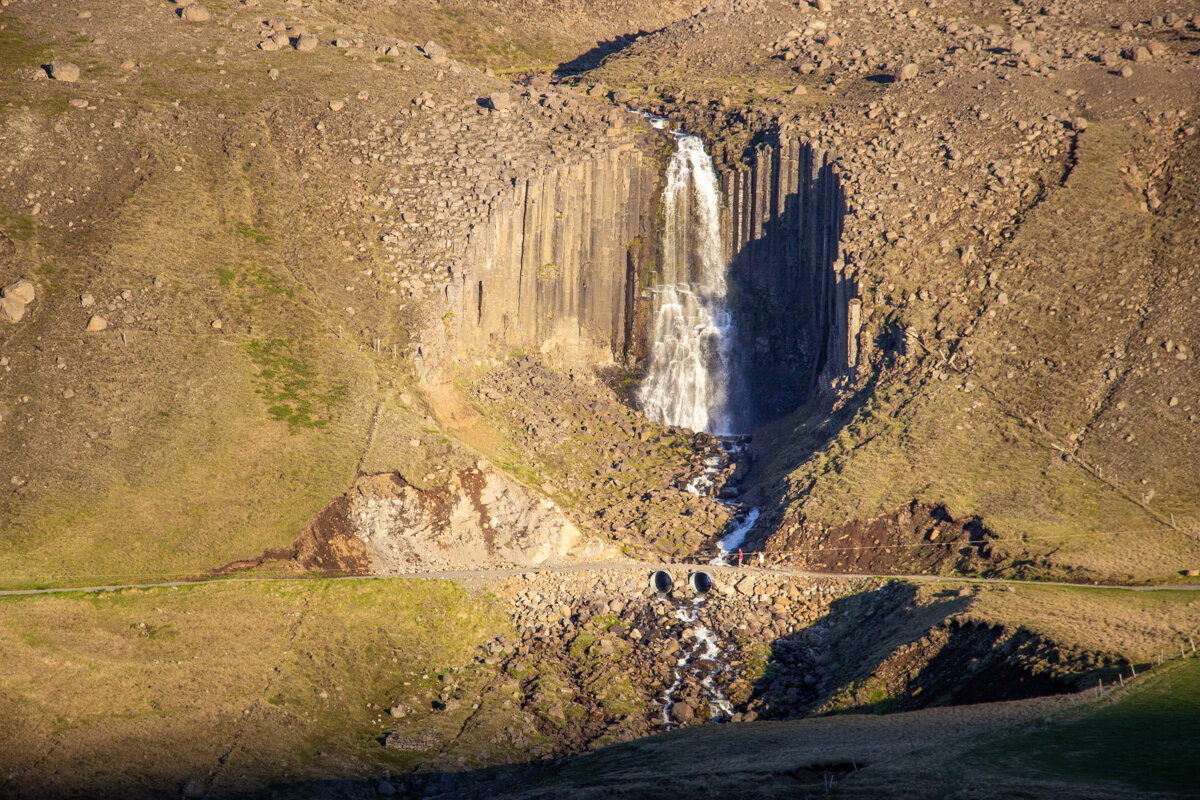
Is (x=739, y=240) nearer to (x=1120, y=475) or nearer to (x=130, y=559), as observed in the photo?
(x=1120, y=475)

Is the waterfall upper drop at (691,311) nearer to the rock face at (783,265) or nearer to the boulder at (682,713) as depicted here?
the rock face at (783,265)

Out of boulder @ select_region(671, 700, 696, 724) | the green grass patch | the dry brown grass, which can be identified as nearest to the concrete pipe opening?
Result: boulder @ select_region(671, 700, 696, 724)

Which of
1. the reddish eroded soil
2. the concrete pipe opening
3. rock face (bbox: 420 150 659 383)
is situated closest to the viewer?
the reddish eroded soil

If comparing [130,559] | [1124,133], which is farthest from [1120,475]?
[130,559]

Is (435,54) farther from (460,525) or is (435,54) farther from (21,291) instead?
(460,525)

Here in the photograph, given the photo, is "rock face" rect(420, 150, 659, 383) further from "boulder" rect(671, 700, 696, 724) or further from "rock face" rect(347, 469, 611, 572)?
"boulder" rect(671, 700, 696, 724)

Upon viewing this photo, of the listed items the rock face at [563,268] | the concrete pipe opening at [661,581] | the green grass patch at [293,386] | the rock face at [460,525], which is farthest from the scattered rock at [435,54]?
the concrete pipe opening at [661,581]
